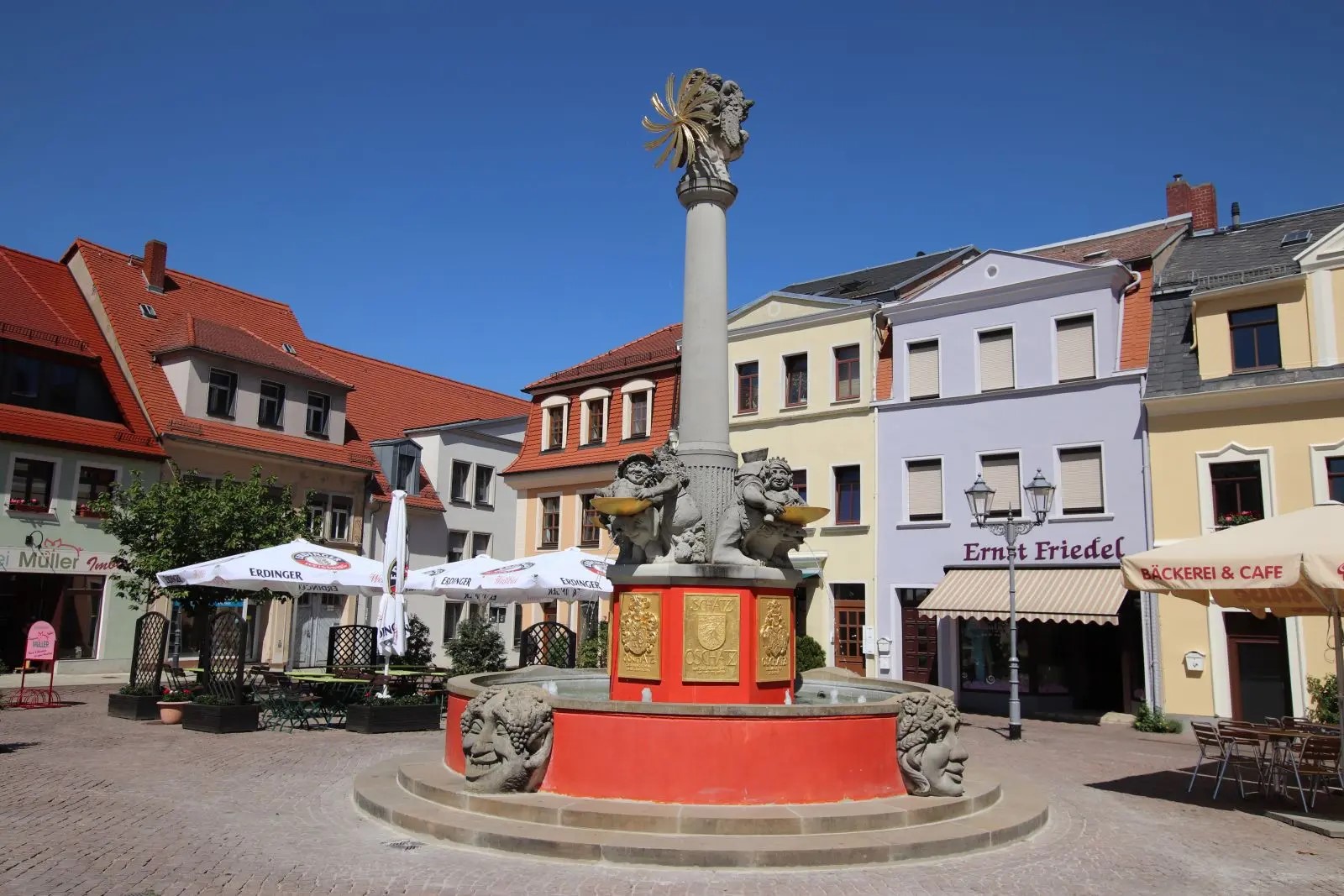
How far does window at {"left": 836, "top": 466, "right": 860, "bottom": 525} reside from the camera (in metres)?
27.0

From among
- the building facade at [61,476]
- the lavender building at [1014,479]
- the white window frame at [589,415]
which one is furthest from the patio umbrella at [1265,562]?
the building facade at [61,476]

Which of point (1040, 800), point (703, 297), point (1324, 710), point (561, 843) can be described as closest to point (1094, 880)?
point (1040, 800)

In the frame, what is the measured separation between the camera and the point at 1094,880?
8102 millimetres

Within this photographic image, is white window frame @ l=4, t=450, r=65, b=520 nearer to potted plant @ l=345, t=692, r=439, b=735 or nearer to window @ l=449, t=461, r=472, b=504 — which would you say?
window @ l=449, t=461, r=472, b=504

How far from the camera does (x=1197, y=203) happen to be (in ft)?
95.0

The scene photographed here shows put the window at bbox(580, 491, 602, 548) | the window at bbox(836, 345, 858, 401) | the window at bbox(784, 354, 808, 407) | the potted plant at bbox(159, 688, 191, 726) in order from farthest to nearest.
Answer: the window at bbox(580, 491, 602, 548) → the window at bbox(784, 354, 808, 407) → the window at bbox(836, 345, 858, 401) → the potted plant at bbox(159, 688, 191, 726)

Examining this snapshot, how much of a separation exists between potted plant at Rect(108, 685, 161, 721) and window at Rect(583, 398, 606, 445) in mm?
17024

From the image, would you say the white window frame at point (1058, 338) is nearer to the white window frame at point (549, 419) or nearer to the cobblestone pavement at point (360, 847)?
the cobblestone pavement at point (360, 847)

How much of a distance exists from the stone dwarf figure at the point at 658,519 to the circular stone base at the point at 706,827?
2.90 meters

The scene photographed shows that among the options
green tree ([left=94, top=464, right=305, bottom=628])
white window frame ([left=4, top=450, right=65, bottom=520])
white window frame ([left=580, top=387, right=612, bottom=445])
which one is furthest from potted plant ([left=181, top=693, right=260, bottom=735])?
white window frame ([left=580, top=387, right=612, bottom=445])

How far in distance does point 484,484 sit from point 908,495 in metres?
19.7

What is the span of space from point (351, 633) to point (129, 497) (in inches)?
221

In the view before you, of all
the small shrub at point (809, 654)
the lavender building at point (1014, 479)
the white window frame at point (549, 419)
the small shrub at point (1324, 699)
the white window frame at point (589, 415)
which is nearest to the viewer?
the small shrub at point (1324, 699)

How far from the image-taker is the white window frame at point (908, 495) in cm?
2534
